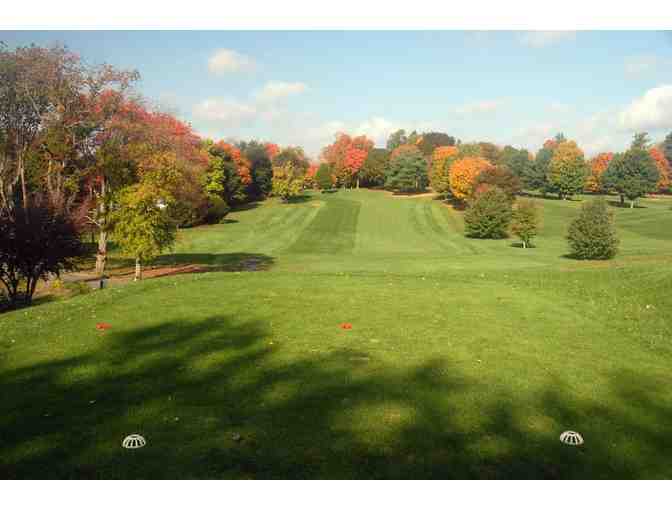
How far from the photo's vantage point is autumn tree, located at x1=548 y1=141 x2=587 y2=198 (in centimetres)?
9919

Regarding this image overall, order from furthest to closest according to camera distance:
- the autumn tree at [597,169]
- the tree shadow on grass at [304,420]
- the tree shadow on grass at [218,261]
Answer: the autumn tree at [597,169] → the tree shadow on grass at [218,261] → the tree shadow on grass at [304,420]

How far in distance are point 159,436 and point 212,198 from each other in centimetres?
6893

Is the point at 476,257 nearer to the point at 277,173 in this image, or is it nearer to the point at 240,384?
the point at 240,384

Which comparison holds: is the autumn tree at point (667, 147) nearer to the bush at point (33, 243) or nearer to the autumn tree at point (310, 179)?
the autumn tree at point (310, 179)

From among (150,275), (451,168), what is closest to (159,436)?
(150,275)

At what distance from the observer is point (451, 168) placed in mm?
88688

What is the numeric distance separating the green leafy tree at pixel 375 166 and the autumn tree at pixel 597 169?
45.6 m

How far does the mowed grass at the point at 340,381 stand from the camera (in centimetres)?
594

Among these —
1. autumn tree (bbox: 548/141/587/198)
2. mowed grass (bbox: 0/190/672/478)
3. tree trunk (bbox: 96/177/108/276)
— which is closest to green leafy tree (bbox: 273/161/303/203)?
autumn tree (bbox: 548/141/587/198)

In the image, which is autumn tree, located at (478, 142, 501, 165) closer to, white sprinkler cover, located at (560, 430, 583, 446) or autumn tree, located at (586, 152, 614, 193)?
autumn tree, located at (586, 152, 614, 193)

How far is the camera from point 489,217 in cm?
6231

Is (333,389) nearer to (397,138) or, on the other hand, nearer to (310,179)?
(310,179)

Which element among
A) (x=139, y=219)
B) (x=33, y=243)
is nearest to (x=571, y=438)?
(x=33, y=243)

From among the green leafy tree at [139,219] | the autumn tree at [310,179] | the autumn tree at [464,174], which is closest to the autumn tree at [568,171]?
the autumn tree at [464,174]
